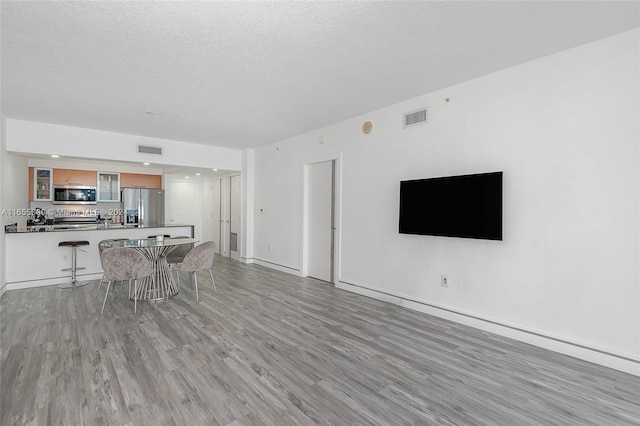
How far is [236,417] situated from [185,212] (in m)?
8.26

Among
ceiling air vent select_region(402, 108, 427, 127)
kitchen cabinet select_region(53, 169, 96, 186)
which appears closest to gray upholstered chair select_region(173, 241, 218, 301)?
ceiling air vent select_region(402, 108, 427, 127)

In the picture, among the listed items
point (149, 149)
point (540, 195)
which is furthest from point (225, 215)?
point (540, 195)

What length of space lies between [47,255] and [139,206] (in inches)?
120

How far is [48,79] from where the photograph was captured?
3.34 meters

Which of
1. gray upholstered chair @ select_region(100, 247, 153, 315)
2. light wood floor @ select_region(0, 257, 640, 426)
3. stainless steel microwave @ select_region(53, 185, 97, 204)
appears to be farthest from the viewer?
stainless steel microwave @ select_region(53, 185, 97, 204)

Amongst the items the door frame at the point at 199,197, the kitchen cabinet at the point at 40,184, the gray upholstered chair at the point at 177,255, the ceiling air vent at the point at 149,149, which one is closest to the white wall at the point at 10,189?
the kitchen cabinet at the point at 40,184

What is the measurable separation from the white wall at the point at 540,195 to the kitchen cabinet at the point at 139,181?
6968 millimetres

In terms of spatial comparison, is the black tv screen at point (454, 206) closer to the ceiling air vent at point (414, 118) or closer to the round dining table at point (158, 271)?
the ceiling air vent at point (414, 118)

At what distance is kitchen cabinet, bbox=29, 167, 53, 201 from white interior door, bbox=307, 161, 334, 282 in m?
6.36

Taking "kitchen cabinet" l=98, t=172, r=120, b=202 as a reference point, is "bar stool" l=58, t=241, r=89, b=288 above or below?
below

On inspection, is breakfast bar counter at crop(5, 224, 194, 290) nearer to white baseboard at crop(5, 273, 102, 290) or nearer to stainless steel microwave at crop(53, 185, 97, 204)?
white baseboard at crop(5, 273, 102, 290)

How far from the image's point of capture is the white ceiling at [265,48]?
2.21 meters

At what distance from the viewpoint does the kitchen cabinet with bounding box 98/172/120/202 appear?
25.5 ft

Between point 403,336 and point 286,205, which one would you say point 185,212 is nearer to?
point 286,205
